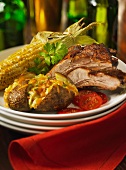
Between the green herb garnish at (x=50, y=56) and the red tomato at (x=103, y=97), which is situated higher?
the green herb garnish at (x=50, y=56)

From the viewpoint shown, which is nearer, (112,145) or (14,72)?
(112,145)

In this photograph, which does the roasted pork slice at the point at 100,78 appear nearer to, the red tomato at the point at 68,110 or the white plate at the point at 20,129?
the red tomato at the point at 68,110

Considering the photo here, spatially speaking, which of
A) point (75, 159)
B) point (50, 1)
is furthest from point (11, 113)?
point (50, 1)

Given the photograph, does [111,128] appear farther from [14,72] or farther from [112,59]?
[14,72]

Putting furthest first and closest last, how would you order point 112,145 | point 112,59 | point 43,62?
point 43,62, point 112,59, point 112,145

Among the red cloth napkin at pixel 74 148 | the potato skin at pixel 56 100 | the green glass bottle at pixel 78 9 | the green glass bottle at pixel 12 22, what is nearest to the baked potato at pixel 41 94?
the potato skin at pixel 56 100

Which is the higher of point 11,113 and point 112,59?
point 112,59

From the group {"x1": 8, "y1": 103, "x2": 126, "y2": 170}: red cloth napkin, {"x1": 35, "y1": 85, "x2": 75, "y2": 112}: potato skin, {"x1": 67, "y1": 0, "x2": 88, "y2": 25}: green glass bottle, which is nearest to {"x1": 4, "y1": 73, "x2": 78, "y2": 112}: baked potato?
{"x1": 35, "y1": 85, "x2": 75, "y2": 112}: potato skin
